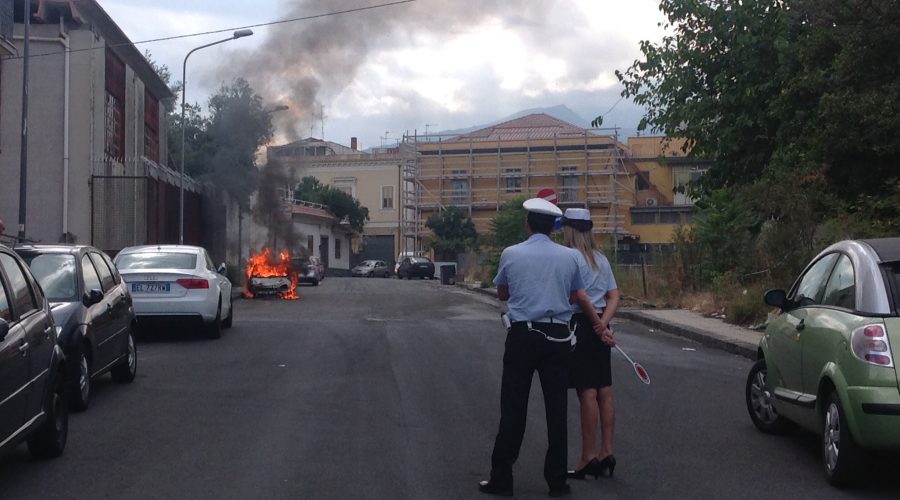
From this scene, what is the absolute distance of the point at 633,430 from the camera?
8.66 metres

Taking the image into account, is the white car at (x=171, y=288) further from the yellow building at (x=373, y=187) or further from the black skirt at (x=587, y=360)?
the yellow building at (x=373, y=187)

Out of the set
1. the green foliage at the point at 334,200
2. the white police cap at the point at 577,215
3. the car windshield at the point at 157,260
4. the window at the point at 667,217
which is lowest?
the car windshield at the point at 157,260

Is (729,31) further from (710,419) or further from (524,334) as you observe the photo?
(524,334)

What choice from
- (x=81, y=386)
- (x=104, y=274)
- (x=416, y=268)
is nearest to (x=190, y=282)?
(x=104, y=274)

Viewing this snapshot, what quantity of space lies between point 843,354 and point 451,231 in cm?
5878

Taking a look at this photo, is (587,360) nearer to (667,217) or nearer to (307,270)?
(307,270)

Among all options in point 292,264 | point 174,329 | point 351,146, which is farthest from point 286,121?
point 351,146

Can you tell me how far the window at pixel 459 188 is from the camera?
68.2 meters

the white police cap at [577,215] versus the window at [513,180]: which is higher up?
the window at [513,180]

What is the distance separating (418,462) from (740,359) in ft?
26.9

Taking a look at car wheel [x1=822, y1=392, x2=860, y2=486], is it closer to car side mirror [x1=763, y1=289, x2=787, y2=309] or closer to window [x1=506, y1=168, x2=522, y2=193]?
car side mirror [x1=763, y1=289, x2=787, y2=309]

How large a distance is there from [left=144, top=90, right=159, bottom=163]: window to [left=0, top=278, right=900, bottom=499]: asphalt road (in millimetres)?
24908

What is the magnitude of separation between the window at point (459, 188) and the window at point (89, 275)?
5730 cm

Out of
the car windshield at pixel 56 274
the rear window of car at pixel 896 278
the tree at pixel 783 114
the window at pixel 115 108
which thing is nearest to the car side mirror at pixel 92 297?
the car windshield at pixel 56 274
